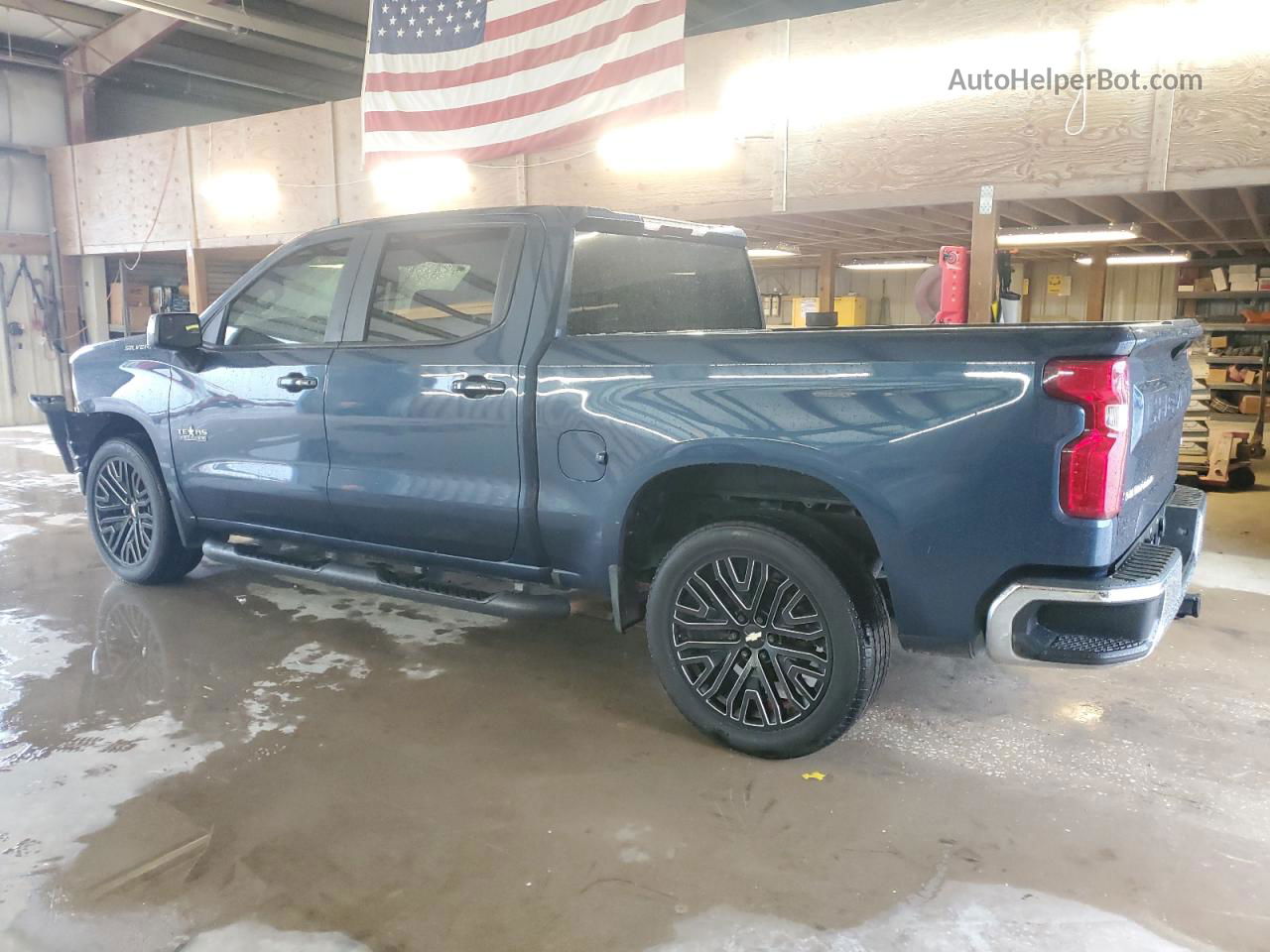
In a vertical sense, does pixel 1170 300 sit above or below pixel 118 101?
below

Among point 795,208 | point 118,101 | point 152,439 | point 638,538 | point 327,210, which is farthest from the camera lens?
point 118,101

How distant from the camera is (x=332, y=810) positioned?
8.70 feet

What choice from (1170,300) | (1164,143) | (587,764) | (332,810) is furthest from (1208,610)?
(1170,300)

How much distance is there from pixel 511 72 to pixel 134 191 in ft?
20.4

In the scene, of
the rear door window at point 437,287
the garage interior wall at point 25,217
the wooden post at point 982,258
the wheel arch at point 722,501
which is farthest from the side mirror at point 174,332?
the garage interior wall at point 25,217

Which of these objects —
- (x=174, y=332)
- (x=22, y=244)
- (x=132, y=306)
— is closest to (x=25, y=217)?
(x=22, y=244)

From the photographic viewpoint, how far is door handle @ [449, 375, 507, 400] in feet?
10.7

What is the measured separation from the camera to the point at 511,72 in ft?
25.0

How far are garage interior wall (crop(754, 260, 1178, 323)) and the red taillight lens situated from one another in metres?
10.5

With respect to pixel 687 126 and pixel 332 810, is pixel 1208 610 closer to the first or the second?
pixel 332 810

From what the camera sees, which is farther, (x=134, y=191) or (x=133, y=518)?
(x=134, y=191)

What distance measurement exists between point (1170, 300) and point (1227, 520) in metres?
8.16

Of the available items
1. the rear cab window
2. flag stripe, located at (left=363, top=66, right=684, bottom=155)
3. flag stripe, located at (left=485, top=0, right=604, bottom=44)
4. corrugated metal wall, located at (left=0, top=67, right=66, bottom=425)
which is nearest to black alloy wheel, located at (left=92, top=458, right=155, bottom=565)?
the rear cab window

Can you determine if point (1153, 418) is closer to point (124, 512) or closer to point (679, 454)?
point (679, 454)
